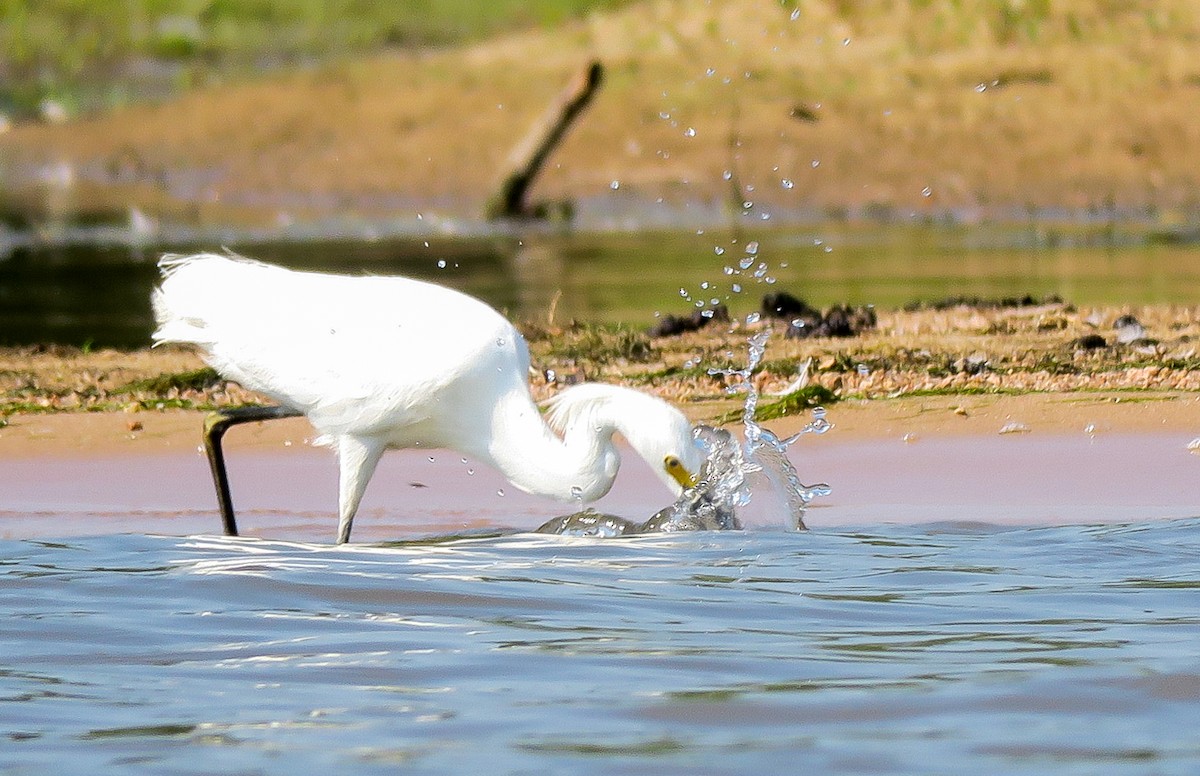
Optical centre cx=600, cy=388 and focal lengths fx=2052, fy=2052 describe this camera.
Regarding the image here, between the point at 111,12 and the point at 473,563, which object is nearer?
the point at 473,563

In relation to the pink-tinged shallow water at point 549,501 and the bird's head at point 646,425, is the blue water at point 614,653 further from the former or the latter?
the pink-tinged shallow water at point 549,501

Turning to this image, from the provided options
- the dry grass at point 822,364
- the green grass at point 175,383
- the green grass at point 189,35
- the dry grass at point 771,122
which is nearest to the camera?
the dry grass at point 822,364

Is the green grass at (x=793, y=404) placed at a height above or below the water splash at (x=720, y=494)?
above

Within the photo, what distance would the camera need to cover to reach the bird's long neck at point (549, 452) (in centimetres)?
702

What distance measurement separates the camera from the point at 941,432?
8.87 meters

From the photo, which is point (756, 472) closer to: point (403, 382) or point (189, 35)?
point (403, 382)

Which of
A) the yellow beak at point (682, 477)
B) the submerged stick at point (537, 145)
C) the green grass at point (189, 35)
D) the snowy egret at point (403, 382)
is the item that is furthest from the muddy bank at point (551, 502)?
the green grass at point (189, 35)

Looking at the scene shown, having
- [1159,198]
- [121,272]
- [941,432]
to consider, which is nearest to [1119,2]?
[1159,198]

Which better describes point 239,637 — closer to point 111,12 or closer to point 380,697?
point 380,697

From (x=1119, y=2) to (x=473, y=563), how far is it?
57.9 feet

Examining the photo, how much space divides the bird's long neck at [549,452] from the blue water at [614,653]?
20cm

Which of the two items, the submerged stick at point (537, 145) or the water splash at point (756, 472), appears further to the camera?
the submerged stick at point (537, 145)

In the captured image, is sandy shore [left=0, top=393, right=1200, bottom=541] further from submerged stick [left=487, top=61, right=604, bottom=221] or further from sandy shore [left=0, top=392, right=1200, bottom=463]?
submerged stick [left=487, top=61, right=604, bottom=221]

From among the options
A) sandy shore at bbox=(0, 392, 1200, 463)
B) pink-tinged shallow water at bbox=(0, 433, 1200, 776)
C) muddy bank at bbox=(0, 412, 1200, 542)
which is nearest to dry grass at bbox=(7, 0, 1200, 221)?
sandy shore at bbox=(0, 392, 1200, 463)
